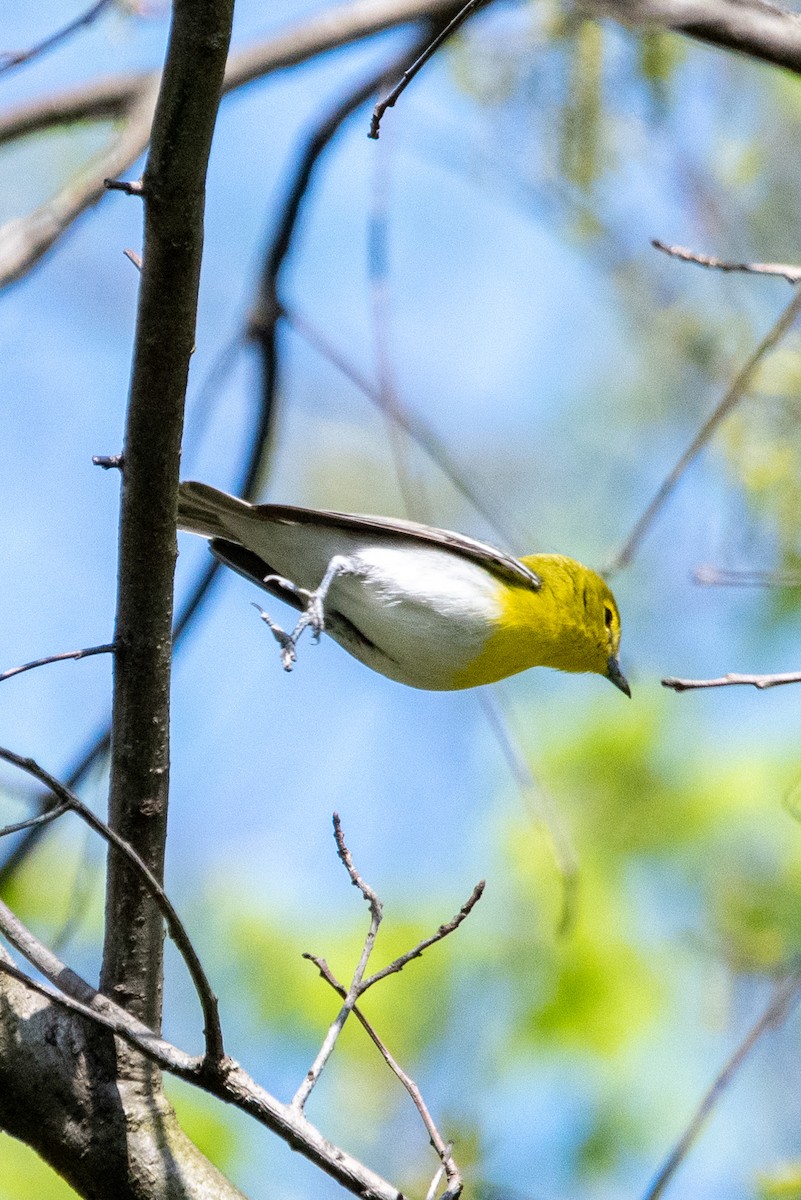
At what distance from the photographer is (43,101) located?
4.28 metres

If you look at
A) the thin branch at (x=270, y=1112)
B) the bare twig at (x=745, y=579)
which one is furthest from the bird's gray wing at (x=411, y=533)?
the thin branch at (x=270, y=1112)

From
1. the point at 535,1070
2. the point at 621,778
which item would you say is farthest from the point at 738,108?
the point at 535,1070

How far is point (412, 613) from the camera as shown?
4148 mm

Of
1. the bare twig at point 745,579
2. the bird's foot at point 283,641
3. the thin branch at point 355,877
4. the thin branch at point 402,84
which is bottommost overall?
the thin branch at point 355,877

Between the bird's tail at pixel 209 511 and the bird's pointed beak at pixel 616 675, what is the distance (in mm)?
1761

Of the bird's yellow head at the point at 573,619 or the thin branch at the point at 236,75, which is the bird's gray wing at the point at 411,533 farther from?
the thin branch at the point at 236,75

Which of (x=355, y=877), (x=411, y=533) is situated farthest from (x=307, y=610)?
(x=355, y=877)

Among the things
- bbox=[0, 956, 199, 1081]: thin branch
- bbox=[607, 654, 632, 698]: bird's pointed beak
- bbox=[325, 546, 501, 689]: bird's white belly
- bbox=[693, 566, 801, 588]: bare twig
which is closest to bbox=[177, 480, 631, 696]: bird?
bbox=[325, 546, 501, 689]: bird's white belly

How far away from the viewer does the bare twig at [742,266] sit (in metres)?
2.43

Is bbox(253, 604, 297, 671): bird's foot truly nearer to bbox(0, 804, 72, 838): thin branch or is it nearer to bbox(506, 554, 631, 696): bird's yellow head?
bbox(0, 804, 72, 838): thin branch

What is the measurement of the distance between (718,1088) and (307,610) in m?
1.75

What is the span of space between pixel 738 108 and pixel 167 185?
5.49m

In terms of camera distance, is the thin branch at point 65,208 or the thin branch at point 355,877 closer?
the thin branch at point 355,877

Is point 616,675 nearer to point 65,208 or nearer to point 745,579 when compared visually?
point 745,579
